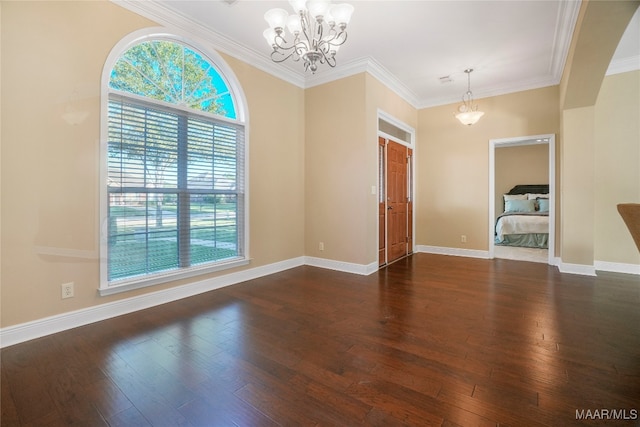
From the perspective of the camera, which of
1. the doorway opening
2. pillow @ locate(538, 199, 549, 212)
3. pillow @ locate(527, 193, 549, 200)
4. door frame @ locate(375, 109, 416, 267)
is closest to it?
door frame @ locate(375, 109, 416, 267)

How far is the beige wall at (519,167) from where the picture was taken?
26.2 feet

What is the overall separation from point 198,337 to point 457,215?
4.99 metres

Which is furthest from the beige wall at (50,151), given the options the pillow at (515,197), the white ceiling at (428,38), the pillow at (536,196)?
the pillow at (536,196)

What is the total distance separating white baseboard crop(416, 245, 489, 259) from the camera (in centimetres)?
532

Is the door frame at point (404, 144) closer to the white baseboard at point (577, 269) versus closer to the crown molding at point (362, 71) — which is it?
the crown molding at point (362, 71)

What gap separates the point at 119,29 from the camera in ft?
8.96

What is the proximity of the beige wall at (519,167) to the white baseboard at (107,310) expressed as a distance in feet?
26.4

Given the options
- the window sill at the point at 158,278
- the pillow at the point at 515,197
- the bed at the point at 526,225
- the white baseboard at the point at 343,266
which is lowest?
the white baseboard at the point at 343,266

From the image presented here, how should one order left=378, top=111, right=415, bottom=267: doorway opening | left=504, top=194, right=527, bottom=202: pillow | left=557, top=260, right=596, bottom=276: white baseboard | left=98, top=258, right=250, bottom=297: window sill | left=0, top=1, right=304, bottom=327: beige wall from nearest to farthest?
left=0, top=1, right=304, bottom=327: beige wall
left=98, top=258, right=250, bottom=297: window sill
left=557, top=260, right=596, bottom=276: white baseboard
left=378, top=111, right=415, bottom=267: doorway opening
left=504, top=194, right=527, bottom=202: pillow

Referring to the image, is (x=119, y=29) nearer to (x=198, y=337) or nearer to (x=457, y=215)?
(x=198, y=337)

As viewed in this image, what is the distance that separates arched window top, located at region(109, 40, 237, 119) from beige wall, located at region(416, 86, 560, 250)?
399 centimetres

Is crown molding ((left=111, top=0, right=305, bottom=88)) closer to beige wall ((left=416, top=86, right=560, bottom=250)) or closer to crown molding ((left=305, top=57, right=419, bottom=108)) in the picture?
crown molding ((left=305, top=57, right=419, bottom=108))

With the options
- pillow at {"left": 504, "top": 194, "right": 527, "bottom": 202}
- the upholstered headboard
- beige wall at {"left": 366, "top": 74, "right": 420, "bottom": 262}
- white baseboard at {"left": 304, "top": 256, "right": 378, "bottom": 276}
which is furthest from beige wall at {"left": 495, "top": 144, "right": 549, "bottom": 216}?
white baseboard at {"left": 304, "top": 256, "right": 378, "bottom": 276}

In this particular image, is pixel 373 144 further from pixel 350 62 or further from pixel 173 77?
pixel 173 77
